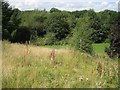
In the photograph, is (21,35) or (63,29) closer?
(21,35)

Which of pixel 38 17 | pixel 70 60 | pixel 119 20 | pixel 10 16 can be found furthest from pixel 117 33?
pixel 38 17

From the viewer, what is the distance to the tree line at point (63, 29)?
516 inches

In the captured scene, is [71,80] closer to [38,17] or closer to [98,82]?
[98,82]

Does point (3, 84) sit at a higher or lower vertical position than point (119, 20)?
lower

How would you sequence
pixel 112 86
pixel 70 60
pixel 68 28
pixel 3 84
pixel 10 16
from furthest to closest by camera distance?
pixel 68 28, pixel 10 16, pixel 70 60, pixel 112 86, pixel 3 84

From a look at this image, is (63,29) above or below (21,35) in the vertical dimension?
above

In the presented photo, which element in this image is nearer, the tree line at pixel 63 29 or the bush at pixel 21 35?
the tree line at pixel 63 29

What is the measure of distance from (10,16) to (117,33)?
2733 cm

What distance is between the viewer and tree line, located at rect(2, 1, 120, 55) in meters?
13.1

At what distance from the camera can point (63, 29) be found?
42156 mm

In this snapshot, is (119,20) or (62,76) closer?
(62,76)

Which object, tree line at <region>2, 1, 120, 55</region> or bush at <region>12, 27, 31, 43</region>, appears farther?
bush at <region>12, 27, 31, 43</region>

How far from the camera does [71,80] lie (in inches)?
178

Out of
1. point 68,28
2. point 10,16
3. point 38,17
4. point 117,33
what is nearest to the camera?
point 117,33
